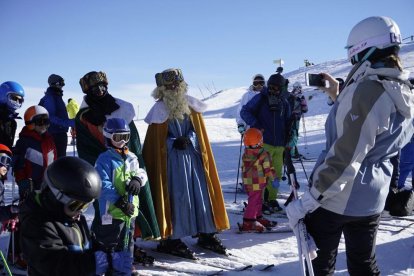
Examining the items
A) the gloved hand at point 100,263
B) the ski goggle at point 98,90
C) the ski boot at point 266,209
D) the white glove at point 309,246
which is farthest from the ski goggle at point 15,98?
the ski boot at point 266,209

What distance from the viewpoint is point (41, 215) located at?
6.27ft

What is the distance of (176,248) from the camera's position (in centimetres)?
460

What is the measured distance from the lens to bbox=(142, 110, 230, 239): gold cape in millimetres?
4504

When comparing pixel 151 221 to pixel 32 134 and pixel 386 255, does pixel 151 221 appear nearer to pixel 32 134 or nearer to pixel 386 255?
pixel 32 134

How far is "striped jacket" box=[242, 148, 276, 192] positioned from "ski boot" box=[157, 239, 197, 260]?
1.30 meters

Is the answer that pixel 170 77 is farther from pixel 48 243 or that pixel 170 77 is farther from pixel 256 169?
pixel 48 243

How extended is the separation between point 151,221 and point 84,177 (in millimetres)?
2434

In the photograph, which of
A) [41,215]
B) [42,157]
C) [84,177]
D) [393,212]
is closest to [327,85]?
[393,212]

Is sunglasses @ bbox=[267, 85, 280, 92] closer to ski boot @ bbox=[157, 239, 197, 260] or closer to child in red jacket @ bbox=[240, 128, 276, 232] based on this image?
child in red jacket @ bbox=[240, 128, 276, 232]

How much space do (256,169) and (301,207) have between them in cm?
291

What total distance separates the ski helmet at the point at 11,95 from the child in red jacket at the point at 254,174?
9.26 feet

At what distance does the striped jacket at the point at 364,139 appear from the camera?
230 centimetres

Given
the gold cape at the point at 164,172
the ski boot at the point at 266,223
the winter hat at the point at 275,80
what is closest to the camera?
the gold cape at the point at 164,172

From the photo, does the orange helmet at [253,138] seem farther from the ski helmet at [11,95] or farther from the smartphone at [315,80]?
the ski helmet at [11,95]
